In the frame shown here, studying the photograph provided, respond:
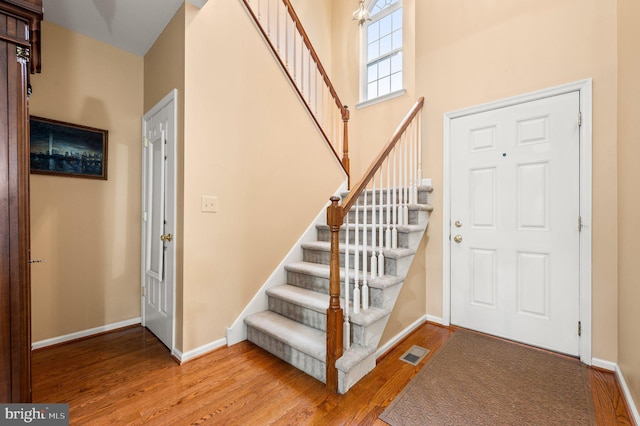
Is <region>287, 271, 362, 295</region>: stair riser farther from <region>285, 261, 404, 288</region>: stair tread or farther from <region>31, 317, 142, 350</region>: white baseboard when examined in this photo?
<region>31, 317, 142, 350</region>: white baseboard

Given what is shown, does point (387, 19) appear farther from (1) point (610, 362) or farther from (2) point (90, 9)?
(1) point (610, 362)

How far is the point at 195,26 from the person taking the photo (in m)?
2.18

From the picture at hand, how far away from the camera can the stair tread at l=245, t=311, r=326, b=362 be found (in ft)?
6.35

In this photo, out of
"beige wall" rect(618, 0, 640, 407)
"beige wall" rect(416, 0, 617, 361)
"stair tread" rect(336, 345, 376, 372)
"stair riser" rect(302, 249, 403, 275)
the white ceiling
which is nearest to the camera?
"beige wall" rect(618, 0, 640, 407)

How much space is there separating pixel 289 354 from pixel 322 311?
0.38 metres

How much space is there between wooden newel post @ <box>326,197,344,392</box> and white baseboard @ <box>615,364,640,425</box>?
154cm

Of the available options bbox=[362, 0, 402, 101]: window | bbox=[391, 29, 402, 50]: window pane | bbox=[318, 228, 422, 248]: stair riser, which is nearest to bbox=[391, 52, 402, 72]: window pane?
bbox=[362, 0, 402, 101]: window

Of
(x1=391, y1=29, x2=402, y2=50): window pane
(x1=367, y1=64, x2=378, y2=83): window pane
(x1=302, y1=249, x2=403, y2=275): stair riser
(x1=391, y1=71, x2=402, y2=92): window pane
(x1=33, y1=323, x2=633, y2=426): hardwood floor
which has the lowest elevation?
(x1=33, y1=323, x2=633, y2=426): hardwood floor

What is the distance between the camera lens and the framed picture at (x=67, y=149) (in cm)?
230

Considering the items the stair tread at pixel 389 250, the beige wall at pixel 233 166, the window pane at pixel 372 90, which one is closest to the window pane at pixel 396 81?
the window pane at pixel 372 90

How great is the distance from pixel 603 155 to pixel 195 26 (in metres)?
3.12

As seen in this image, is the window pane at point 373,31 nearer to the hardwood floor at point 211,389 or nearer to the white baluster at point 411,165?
the white baluster at point 411,165

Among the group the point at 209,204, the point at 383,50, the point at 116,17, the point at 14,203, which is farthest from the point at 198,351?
the point at 383,50

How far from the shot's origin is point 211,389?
1.81 m
